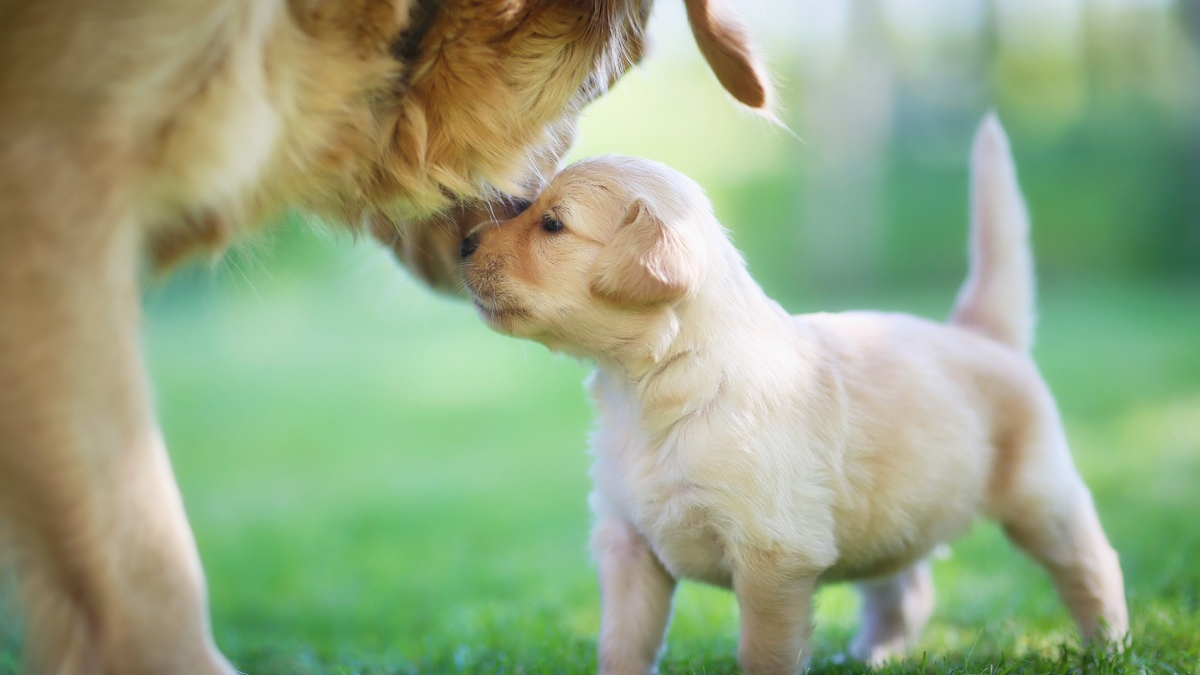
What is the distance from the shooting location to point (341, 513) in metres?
5.52

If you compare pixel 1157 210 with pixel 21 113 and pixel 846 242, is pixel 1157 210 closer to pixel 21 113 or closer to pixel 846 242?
pixel 846 242

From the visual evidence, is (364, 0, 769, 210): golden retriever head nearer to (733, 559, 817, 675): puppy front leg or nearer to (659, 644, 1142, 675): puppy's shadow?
(733, 559, 817, 675): puppy front leg

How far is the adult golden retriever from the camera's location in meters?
1.53

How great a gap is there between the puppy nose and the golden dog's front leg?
0.86 m

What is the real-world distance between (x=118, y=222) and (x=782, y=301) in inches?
420

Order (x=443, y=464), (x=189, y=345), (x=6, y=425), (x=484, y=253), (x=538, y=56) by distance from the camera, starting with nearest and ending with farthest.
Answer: (x=6, y=425)
(x=538, y=56)
(x=484, y=253)
(x=443, y=464)
(x=189, y=345)

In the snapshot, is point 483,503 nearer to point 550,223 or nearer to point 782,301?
point 550,223

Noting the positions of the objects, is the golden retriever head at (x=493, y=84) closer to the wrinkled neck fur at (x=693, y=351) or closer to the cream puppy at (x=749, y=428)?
the cream puppy at (x=749, y=428)

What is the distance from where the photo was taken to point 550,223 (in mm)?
2367

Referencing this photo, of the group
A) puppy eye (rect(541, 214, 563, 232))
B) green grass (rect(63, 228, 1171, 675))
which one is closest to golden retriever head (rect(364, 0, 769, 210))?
puppy eye (rect(541, 214, 563, 232))

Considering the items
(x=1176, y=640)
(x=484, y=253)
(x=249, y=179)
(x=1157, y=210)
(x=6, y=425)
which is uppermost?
(x=249, y=179)

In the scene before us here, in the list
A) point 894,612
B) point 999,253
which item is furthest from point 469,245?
point 894,612

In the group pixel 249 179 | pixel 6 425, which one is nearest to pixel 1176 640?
pixel 249 179

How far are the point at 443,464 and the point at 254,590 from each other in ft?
8.22
